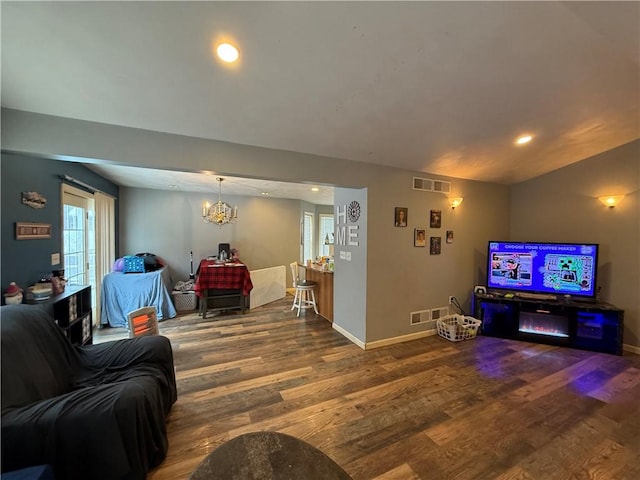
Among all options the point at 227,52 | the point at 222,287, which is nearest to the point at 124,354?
the point at 227,52

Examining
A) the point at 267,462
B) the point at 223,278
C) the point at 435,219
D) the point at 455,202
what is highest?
the point at 455,202

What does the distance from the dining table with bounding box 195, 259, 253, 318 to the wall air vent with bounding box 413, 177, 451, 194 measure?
318 centimetres

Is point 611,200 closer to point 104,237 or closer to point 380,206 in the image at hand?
point 380,206

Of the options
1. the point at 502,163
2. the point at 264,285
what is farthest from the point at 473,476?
the point at 264,285

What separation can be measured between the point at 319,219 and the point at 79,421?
20.9ft

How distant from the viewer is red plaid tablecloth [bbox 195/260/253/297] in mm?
4266

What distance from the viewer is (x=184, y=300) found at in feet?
15.3

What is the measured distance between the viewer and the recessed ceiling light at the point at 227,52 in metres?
1.48

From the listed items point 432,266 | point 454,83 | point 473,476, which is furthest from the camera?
point 432,266

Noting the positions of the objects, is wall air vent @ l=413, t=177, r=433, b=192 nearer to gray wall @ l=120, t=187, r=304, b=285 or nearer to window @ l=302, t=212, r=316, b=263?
gray wall @ l=120, t=187, r=304, b=285

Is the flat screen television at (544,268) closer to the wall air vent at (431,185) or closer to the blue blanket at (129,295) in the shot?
the wall air vent at (431,185)

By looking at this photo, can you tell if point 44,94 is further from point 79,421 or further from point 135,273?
point 135,273

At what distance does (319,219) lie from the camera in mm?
7332

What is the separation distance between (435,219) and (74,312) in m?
4.41
